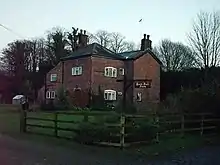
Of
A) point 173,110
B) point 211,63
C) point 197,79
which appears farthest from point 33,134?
point 197,79

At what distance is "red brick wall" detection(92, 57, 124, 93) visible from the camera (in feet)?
135

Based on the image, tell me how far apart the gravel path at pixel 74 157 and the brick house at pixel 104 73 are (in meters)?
26.4

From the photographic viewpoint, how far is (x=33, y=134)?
15555 mm

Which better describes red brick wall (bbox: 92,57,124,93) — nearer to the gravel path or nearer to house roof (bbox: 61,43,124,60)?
house roof (bbox: 61,43,124,60)

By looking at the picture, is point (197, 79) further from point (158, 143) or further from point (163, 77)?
point (158, 143)

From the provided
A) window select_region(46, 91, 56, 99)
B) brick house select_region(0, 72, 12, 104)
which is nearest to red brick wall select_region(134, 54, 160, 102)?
window select_region(46, 91, 56, 99)

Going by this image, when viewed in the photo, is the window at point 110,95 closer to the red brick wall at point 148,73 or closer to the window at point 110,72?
the window at point 110,72

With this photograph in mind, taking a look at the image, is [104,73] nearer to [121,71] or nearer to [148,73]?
[121,71]

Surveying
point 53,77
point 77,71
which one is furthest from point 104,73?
point 53,77

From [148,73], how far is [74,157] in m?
36.1

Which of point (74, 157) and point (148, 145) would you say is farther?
point (148, 145)

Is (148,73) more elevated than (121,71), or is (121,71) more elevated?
(121,71)

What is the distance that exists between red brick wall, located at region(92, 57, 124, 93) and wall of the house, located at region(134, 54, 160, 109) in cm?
244

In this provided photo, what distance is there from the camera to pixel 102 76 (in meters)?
41.9
